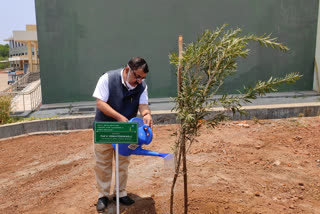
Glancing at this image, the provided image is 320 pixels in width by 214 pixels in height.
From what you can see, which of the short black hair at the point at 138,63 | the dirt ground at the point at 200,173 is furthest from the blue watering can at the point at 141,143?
the dirt ground at the point at 200,173

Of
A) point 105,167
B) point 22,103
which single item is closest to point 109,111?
point 105,167

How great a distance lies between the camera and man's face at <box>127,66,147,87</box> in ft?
10.1

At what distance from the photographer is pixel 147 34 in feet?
34.6

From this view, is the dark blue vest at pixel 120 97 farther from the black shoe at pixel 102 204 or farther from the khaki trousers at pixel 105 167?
the black shoe at pixel 102 204

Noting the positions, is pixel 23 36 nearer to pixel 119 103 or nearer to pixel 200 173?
pixel 200 173

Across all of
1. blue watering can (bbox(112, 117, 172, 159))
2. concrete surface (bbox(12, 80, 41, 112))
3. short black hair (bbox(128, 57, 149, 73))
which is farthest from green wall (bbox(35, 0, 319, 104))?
blue watering can (bbox(112, 117, 172, 159))

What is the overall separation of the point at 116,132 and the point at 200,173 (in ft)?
6.89

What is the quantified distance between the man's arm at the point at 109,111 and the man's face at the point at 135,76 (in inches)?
14.4

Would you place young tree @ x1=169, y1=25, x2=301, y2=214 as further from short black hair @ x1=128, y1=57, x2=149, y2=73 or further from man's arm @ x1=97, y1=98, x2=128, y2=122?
man's arm @ x1=97, y1=98, x2=128, y2=122

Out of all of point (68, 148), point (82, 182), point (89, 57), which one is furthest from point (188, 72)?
point (89, 57)

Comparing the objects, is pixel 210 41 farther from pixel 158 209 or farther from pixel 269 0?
pixel 269 0

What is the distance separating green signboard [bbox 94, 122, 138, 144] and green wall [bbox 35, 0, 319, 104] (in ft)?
26.0

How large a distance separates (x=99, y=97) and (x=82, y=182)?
1.76 meters

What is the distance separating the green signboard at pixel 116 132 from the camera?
275 centimetres
